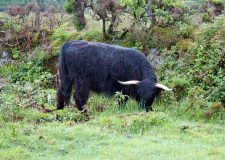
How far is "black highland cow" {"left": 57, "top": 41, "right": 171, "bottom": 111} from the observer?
11359 millimetres

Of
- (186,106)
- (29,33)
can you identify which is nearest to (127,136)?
(186,106)

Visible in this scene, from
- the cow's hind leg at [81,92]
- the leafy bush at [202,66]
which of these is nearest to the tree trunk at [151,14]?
the leafy bush at [202,66]

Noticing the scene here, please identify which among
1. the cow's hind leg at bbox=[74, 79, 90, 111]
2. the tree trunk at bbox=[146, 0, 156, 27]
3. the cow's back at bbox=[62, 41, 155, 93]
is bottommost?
the cow's hind leg at bbox=[74, 79, 90, 111]

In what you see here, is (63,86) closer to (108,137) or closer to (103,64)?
(103,64)

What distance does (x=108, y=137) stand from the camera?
26.6 feet

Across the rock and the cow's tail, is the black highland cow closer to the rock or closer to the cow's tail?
the cow's tail

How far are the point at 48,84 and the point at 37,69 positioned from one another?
1385 millimetres

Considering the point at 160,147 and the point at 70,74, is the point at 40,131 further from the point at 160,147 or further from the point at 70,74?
the point at 70,74

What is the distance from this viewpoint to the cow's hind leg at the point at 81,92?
36.9 ft

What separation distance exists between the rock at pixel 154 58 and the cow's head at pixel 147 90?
10.6ft

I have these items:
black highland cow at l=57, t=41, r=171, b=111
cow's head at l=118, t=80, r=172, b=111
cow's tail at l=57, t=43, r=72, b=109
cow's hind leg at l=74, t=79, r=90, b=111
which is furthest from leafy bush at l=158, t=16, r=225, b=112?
cow's tail at l=57, t=43, r=72, b=109

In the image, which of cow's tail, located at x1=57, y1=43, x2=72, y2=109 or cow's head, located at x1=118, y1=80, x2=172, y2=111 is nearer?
cow's head, located at x1=118, y1=80, x2=172, y2=111

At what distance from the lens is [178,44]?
1473 centimetres

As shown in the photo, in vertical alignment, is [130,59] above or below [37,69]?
above
